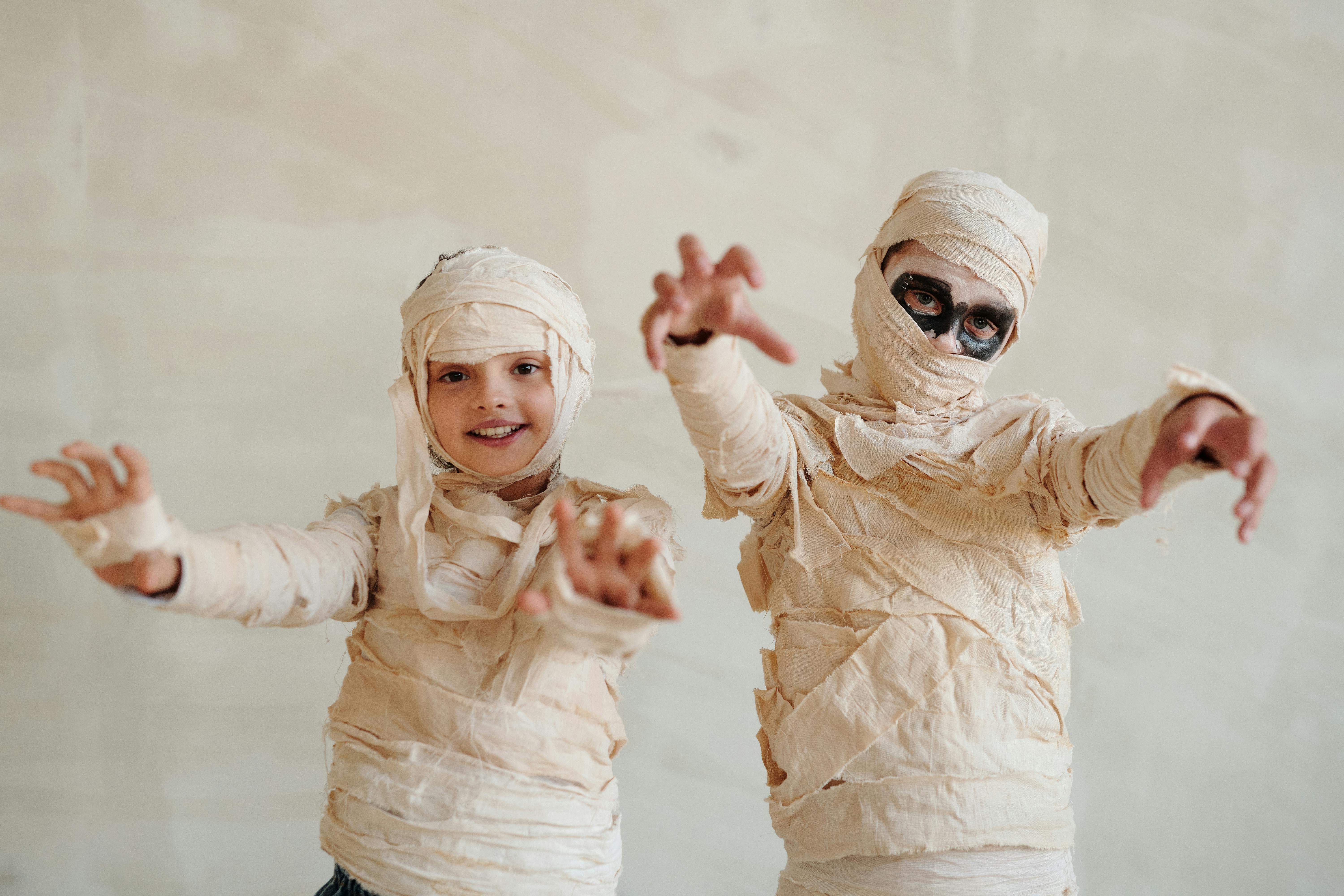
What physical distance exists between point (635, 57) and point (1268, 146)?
1.45 meters

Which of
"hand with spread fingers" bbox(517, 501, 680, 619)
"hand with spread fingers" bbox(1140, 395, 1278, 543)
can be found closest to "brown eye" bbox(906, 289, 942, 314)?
"hand with spread fingers" bbox(1140, 395, 1278, 543)

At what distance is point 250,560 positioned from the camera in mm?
1231

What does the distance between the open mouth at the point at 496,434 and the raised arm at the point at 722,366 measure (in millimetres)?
244

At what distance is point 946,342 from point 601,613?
67 centimetres

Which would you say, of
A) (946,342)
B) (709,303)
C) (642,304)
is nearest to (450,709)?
(709,303)

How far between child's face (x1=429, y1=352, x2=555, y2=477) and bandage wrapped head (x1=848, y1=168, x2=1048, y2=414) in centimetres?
46

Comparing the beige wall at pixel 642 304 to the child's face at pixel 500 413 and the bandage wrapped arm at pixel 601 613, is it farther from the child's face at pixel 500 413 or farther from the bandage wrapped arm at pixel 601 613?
the bandage wrapped arm at pixel 601 613

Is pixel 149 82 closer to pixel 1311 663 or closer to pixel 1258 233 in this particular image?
pixel 1258 233

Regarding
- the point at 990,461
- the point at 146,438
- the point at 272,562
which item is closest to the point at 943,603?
the point at 990,461

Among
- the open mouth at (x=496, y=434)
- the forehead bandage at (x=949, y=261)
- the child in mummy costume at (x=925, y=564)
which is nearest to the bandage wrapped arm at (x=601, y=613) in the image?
the child in mummy costume at (x=925, y=564)

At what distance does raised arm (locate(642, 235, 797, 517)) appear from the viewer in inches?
45.9

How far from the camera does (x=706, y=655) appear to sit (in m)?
2.40

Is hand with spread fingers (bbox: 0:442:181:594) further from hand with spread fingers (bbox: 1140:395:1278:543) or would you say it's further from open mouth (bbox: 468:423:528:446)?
hand with spread fingers (bbox: 1140:395:1278:543)

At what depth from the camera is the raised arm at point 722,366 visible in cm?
117
